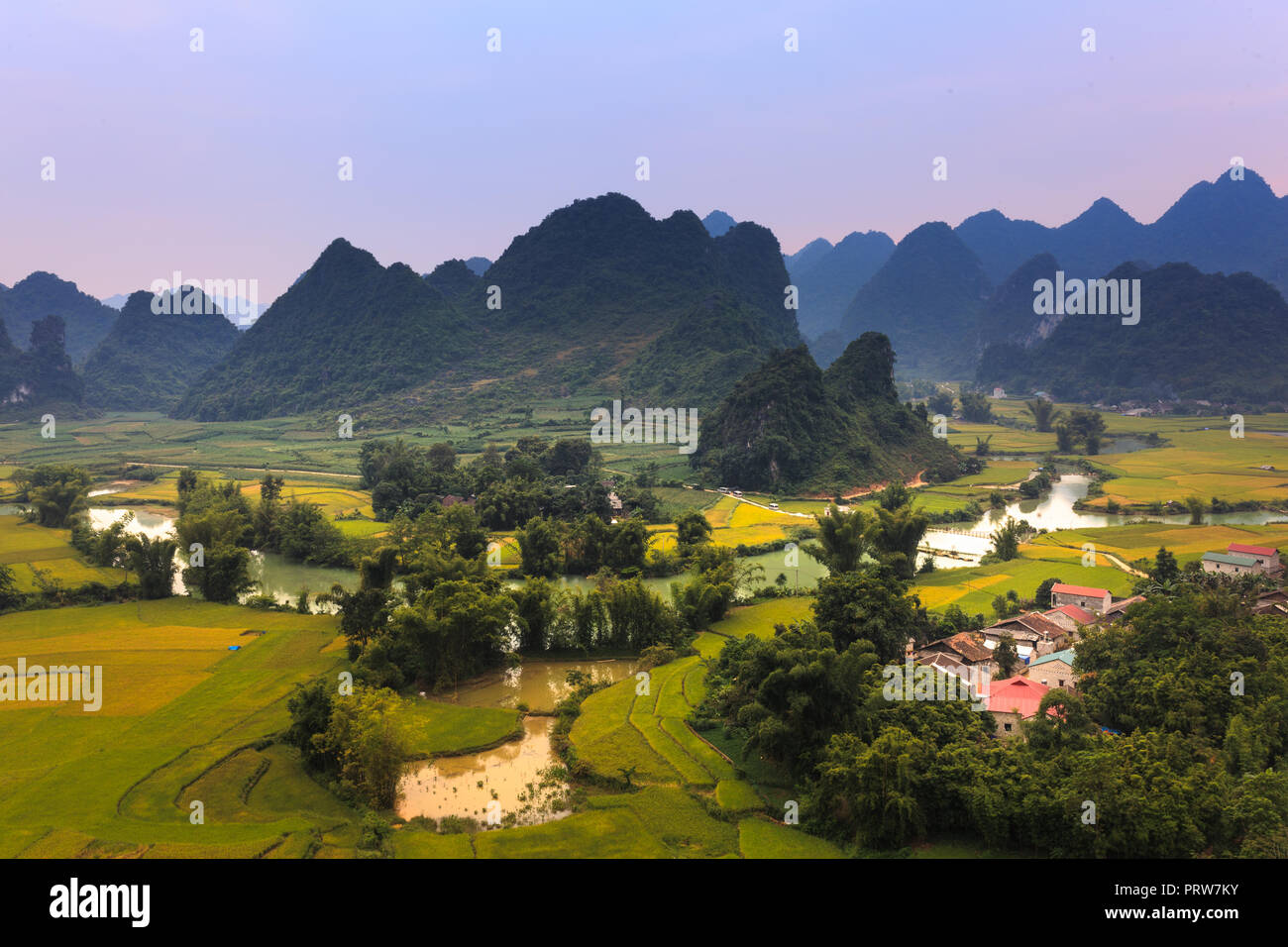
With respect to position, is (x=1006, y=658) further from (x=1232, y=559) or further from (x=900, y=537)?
(x=1232, y=559)

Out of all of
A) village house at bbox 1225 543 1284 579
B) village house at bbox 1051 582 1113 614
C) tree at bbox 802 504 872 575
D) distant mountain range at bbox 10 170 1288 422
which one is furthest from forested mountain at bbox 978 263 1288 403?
tree at bbox 802 504 872 575

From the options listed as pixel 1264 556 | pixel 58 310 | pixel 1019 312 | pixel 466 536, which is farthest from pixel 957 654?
pixel 58 310

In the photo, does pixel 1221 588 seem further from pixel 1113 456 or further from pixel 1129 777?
pixel 1113 456

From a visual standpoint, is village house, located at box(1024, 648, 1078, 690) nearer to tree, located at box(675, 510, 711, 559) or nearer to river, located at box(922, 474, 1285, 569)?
river, located at box(922, 474, 1285, 569)
